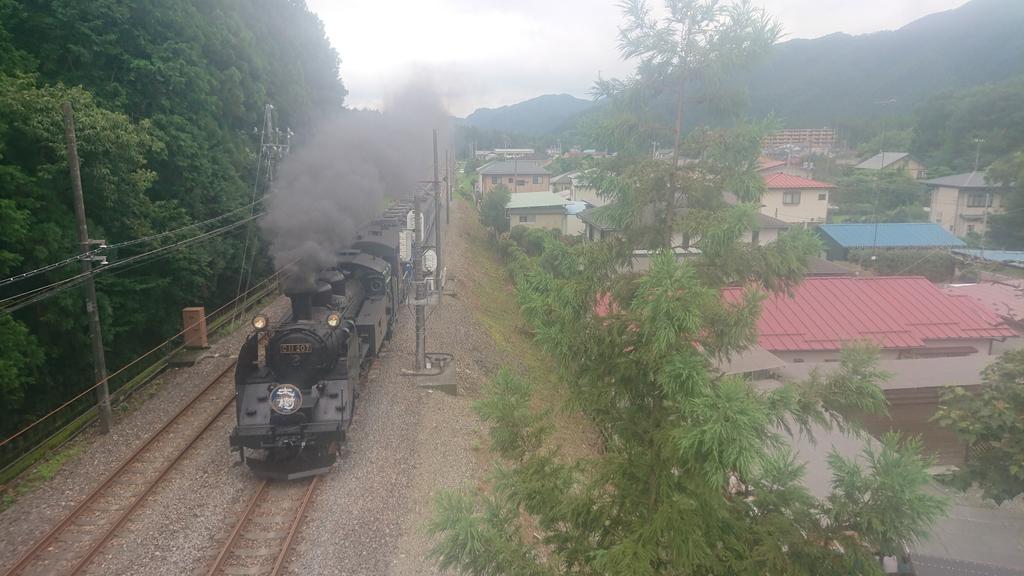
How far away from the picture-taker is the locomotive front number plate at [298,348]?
1026 cm

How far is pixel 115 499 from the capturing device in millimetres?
10125

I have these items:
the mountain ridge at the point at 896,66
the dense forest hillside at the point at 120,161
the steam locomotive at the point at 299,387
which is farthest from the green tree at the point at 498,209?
the mountain ridge at the point at 896,66

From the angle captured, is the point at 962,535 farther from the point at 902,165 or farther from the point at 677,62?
the point at 902,165

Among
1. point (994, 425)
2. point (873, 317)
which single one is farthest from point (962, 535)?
point (873, 317)

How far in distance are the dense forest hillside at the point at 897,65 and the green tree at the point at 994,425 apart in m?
71.8

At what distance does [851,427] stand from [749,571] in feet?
4.41

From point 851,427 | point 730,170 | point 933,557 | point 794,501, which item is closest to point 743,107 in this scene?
point 730,170

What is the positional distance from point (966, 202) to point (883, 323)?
29.8 m

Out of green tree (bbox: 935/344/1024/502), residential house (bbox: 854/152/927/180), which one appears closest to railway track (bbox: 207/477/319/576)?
green tree (bbox: 935/344/1024/502)

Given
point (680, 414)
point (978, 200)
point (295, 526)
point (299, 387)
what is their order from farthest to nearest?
point (978, 200) < point (299, 387) < point (295, 526) < point (680, 414)

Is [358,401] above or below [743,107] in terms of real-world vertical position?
below

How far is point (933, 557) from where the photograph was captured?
30.9 feet

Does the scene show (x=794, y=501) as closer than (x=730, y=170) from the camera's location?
Yes

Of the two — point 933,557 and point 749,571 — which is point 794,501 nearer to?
point 749,571
